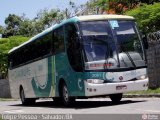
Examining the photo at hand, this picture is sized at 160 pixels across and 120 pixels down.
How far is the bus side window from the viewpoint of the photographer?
16047 millimetres

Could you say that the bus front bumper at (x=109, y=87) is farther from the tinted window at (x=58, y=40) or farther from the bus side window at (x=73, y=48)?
the tinted window at (x=58, y=40)

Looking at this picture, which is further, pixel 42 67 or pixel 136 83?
pixel 42 67

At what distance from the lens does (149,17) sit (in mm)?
25391

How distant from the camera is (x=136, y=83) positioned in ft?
52.1

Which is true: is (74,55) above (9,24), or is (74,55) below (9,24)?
below

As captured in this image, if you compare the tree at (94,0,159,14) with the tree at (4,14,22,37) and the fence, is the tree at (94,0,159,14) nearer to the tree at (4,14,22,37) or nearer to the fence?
the fence

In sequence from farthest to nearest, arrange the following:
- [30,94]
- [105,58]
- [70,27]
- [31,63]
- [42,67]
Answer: [30,94], [31,63], [42,67], [70,27], [105,58]

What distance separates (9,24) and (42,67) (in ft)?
176

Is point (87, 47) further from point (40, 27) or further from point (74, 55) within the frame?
point (40, 27)

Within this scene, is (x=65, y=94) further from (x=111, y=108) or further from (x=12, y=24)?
(x=12, y=24)

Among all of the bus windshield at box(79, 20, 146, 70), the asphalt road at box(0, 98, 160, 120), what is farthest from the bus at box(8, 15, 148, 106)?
the asphalt road at box(0, 98, 160, 120)

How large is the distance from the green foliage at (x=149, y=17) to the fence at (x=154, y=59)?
2.50 meters

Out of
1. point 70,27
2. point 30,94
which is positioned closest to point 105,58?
point 70,27

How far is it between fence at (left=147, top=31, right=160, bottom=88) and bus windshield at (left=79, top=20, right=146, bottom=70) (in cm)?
631
